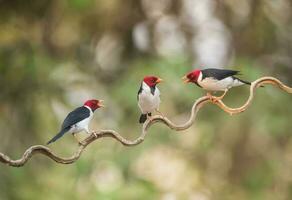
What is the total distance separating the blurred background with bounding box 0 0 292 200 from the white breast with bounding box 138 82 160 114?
2.35 meters

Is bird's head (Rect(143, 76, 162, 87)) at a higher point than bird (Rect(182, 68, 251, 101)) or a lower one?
higher

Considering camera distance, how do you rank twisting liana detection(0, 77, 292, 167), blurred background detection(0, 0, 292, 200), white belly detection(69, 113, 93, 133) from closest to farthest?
twisting liana detection(0, 77, 292, 167)
white belly detection(69, 113, 93, 133)
blurred background detection(0, 0, 292, 200)

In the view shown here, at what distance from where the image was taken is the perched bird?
3.91ft

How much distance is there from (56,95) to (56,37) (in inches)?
16.3

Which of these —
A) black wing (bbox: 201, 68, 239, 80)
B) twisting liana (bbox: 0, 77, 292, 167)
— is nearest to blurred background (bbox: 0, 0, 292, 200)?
black wing (bbox: 201, 68, 239, 80)

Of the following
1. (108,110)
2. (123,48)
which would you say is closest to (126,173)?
(108,110)

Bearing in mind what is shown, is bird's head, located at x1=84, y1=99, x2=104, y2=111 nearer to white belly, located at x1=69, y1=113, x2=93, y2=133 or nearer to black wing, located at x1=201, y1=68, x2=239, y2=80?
white belly, located at x1=69, y1=113, x2=93, y2=133

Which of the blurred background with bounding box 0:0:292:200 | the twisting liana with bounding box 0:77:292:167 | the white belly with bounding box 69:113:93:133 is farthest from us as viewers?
the blurred background with bounding box 0:0:292:200

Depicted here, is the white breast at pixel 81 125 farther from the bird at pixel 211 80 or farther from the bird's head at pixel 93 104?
the bird at pixel 211 80

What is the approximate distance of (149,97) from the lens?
3.92 feet

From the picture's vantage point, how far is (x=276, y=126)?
158 inches

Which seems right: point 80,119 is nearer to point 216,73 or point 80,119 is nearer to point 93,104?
point 93,104

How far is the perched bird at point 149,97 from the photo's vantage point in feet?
3.91

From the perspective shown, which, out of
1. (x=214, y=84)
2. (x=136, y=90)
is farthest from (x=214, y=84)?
(x=136, y=90)
